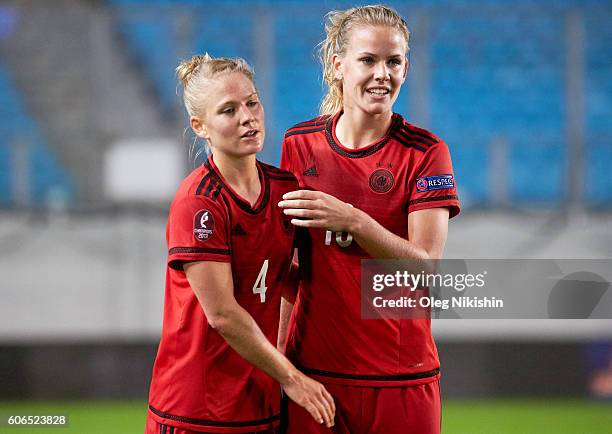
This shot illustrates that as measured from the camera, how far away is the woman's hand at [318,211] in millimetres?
1853

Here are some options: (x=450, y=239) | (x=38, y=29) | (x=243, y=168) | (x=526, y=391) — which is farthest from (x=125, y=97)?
(x=243, y=168)

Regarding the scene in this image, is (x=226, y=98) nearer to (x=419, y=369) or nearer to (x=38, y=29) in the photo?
(x=419, y=369)

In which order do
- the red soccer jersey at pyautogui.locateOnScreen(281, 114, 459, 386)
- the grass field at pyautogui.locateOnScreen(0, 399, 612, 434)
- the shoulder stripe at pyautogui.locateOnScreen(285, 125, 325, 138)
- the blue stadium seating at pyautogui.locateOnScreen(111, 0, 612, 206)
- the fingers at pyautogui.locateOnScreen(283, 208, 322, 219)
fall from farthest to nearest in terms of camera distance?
the blue stadium seating at pyautogui.locateOnScreen(111, 0, 612, 206)
the grass field at pyautogui.locateOnScreen(0, 399, 612, 434)
the shoulder stripe at pyautogui.locateOnScreen(285, 125, 325, 138)
the red soccer jersey at pyautogui.locateOnScreen(281, 114, 459, 386)
the fingers at pyautogui.locateOnScreen(283, 208, 322, 219)

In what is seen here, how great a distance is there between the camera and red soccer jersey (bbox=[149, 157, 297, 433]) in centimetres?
192

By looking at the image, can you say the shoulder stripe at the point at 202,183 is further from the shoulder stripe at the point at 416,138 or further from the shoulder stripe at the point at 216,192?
the shoulder stripe at the point at 416,138

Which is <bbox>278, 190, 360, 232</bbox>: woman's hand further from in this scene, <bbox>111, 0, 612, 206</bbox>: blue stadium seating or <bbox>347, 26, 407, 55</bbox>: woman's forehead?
<bbox>111, 0, 612, 206</bbox>: blue stadium seating

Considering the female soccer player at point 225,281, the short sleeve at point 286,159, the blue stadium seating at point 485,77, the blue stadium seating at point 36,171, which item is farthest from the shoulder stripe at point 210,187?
the blue stadium seating at point 36,171

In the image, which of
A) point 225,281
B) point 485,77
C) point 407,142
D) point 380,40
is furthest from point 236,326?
point 485,77

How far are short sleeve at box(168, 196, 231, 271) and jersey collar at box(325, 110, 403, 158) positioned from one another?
399mm

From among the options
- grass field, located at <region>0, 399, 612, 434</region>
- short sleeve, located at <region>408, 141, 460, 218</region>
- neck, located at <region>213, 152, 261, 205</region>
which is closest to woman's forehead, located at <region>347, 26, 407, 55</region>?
short sleeve, located at <region>408, 141, 460, 218</region>

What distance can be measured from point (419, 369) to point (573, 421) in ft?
10.2

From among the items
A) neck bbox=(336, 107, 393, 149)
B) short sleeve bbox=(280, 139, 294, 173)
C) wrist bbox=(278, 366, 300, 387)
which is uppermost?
neck bbox=(336, 107, 393, 149)

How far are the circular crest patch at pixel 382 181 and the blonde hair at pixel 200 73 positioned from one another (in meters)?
0.41

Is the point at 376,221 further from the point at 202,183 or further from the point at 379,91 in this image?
the point at 202,183
